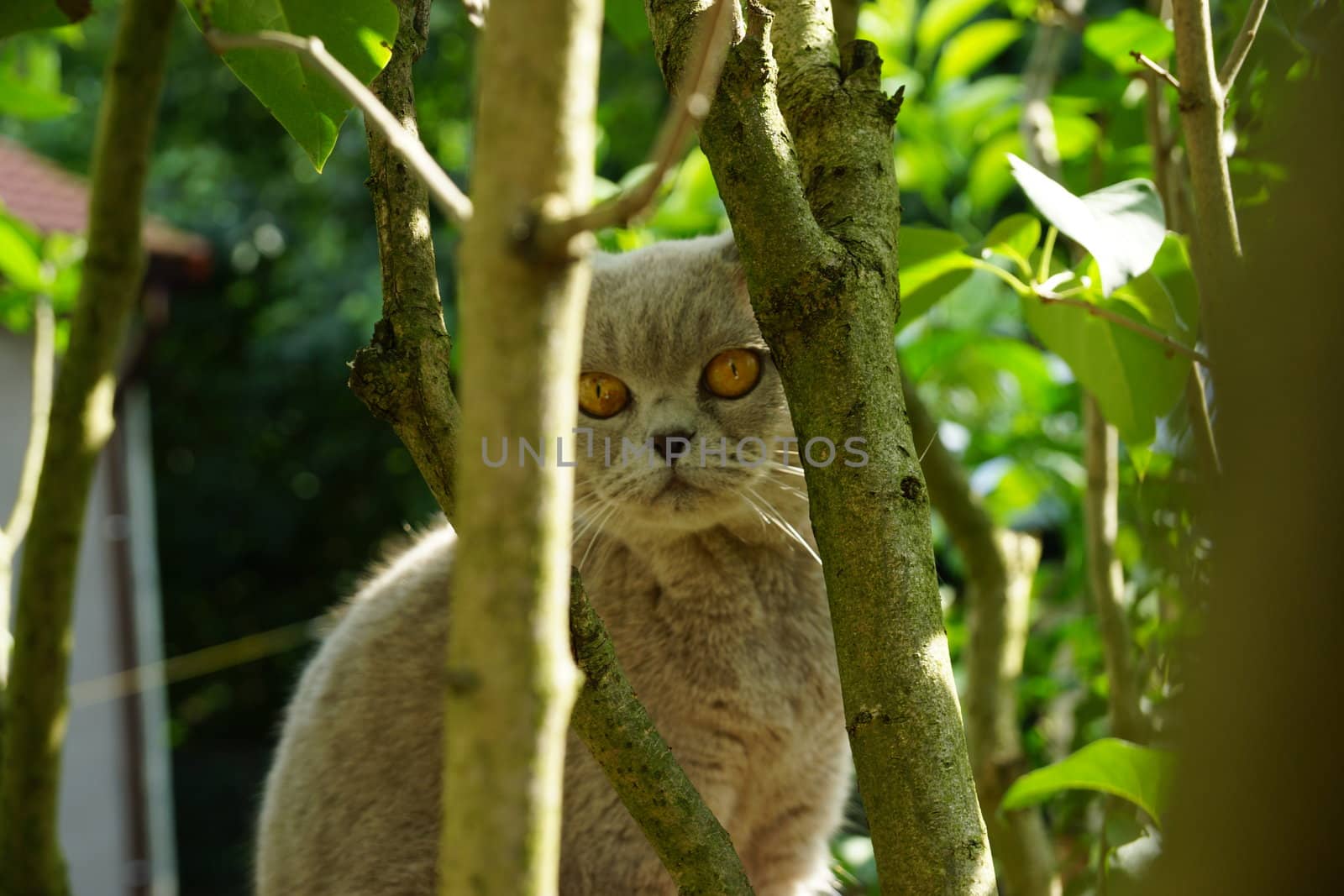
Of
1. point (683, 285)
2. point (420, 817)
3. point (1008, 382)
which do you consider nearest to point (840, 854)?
point (420, 817)

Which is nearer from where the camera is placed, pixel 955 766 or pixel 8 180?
pixel 955 766

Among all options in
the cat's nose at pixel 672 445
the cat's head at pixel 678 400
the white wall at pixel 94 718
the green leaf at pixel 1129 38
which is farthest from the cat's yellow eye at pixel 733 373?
the white wall at pixel 94 718

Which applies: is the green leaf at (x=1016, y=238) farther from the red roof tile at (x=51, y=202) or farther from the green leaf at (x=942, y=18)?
the red roof tile at (x=51, y=202)

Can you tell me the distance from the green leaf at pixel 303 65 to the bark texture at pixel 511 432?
449mm

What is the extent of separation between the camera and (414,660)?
1.57 m

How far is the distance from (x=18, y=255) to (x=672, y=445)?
1010 mm

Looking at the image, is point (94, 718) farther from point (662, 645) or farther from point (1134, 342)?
point (1134, 342)

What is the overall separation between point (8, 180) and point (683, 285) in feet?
15.1

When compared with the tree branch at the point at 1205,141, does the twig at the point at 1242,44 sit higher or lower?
higher

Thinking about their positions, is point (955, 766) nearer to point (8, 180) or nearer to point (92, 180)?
point (92, 180)

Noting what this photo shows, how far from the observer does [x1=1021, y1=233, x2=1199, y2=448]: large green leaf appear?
3.36 ft

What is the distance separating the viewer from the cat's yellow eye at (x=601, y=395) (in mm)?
1575

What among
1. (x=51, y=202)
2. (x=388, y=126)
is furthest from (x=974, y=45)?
(x=51, y=202)

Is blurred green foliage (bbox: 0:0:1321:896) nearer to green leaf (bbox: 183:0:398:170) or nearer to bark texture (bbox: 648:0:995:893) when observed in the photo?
green leaf (bbox: 183:0:398:170)
